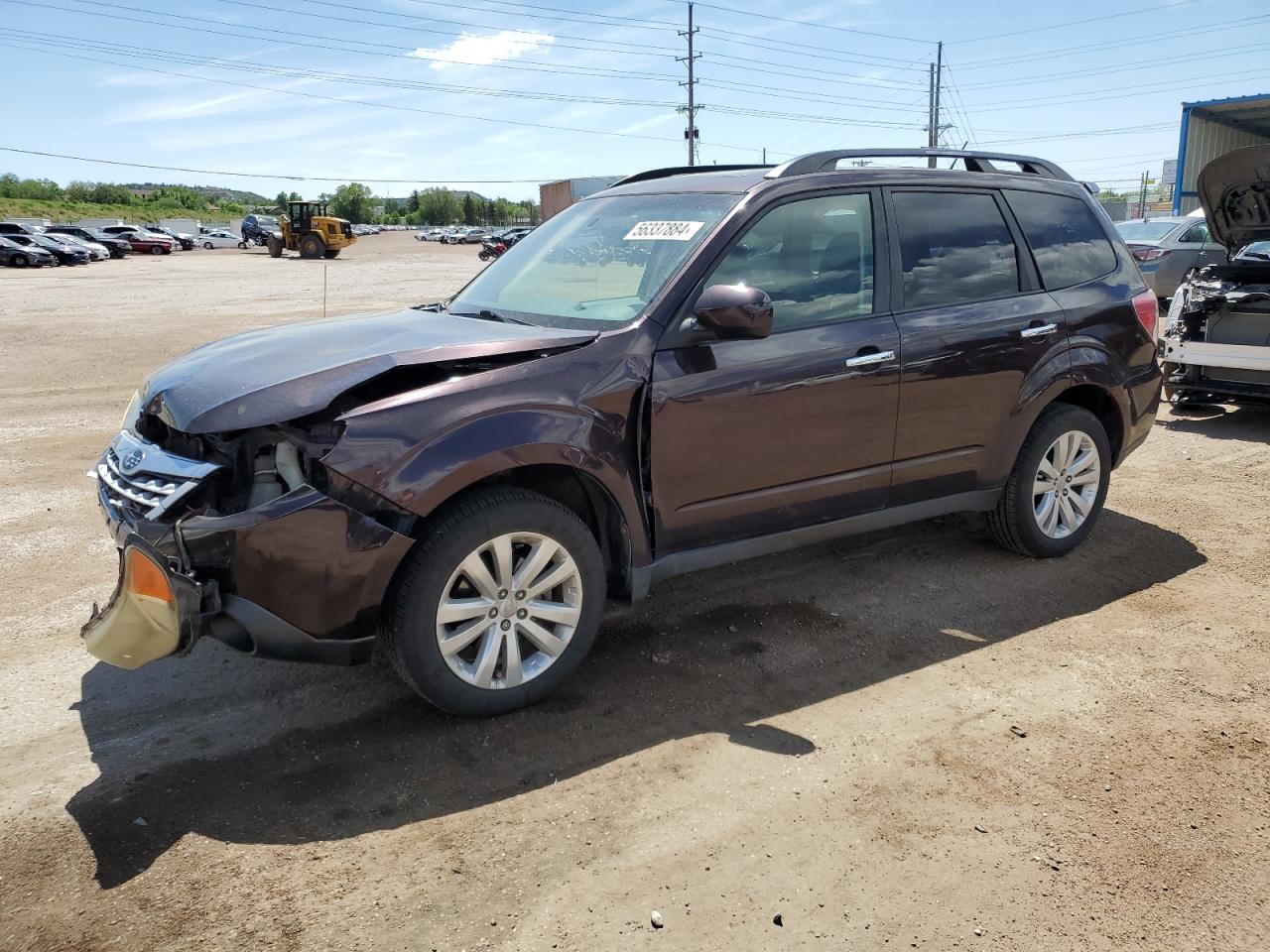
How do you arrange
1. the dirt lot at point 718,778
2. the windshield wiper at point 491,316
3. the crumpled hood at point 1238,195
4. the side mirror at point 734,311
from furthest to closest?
the crumpled hood at point 1238,195 → the windshield wiper at point 491,316 → the side mirror at point 734,311 → the dirt lot at point 718,778

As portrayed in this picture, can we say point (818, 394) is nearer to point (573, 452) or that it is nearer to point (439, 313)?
point (573, 452)

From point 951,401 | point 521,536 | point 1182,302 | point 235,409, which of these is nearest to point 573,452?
point 521,536

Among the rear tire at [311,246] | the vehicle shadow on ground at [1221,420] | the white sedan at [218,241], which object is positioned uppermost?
the white sedan at [218,241]

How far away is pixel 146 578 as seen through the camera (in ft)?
9.87

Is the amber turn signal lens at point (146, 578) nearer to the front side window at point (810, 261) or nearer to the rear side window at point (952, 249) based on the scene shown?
the front side window at point (810, 261)

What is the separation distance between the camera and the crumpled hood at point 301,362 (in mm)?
3152

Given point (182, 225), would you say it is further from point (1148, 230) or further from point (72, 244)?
point (1148, 230)

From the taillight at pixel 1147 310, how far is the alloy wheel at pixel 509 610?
3573 mm

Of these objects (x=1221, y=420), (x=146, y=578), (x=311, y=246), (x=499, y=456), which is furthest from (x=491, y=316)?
(x=311, y=246)

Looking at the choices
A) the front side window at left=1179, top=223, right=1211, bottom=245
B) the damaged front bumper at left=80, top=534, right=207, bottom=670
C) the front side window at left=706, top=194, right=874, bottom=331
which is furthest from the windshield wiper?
the front side window at left=1179, top=223, right=1211, bottom=245

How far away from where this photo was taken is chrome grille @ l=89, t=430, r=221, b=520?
313 cm

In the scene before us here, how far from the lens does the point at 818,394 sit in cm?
403

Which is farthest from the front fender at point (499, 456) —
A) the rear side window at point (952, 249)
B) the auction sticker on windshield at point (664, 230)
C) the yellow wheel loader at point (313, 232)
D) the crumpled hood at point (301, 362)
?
the yellow wheel loader at point (313, 232)

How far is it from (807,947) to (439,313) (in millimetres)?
3061
